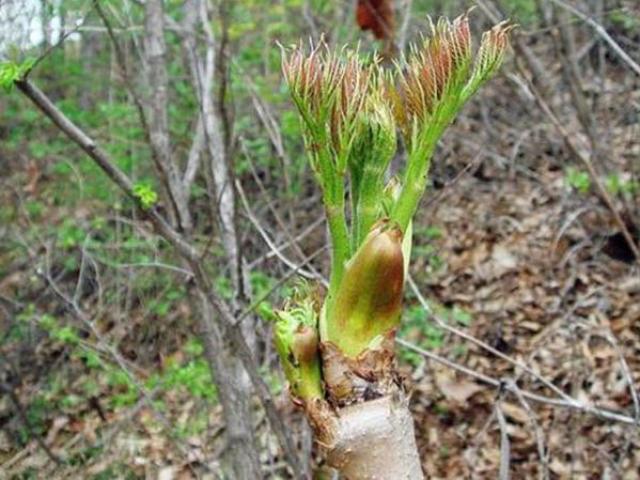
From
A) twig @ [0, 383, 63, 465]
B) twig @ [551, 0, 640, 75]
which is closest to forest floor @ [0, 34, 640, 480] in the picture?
twig @ [0, 383, 63, 465]

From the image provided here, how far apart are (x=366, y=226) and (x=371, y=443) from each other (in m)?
0.31

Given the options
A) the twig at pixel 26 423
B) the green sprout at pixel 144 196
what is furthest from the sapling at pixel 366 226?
the twig at pixel 26 423

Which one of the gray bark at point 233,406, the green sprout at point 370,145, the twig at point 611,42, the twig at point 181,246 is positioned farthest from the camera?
the twig at point 611,42

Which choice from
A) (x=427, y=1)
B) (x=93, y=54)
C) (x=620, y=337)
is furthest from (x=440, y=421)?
(x=93, y=54)

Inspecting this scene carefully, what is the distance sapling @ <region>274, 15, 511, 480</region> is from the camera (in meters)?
1.19

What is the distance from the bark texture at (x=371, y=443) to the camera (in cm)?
119

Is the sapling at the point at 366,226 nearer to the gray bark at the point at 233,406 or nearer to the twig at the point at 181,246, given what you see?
the twig at the point at 181,246

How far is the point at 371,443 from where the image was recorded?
1.19 metres

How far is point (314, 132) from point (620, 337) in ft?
12.2

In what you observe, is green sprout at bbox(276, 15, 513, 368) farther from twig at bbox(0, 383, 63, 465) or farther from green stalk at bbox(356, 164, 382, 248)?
twig at bbox(0, 383, 63, 465)

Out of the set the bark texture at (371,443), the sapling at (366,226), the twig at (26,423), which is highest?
the sapling at (366,226)

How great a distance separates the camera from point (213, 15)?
234 inches

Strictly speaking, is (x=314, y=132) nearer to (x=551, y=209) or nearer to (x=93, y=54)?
(x=551, y=209)

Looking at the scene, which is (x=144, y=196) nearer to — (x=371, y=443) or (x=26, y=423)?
(x=371, y=443)
